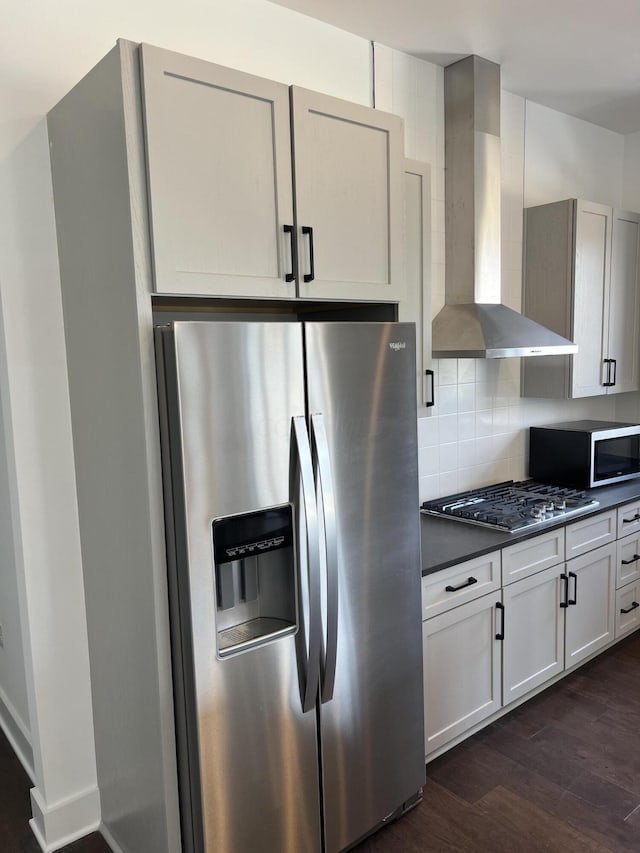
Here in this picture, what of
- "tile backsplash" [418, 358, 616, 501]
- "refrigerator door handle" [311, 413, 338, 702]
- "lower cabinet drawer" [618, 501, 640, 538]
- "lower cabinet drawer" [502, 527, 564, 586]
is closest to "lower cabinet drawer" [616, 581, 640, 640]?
"lower cabinet drawer" [618, 501, 640, 538]

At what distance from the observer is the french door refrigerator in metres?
1.66

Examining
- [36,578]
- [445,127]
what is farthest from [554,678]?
[445,127]

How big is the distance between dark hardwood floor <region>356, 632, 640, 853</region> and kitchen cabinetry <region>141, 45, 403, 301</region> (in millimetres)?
1804

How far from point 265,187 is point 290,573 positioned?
3.58 ft

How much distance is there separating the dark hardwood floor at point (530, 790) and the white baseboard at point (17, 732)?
0.04 metres

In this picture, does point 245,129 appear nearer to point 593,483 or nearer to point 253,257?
point 253,257

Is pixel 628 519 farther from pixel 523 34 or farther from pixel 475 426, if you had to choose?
pixel 523 34

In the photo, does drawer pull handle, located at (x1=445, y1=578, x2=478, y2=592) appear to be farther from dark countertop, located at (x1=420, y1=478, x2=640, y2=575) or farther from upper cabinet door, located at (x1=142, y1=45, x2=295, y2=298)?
upper cabinet door, located at (x1=142, y1=45, x2=295, y2=298)

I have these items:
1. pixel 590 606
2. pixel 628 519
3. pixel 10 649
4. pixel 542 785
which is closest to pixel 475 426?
pixel 628 519

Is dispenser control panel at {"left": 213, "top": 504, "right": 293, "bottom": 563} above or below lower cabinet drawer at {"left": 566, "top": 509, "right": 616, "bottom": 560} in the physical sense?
above

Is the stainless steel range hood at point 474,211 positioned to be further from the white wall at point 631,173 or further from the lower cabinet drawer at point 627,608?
the white wall at point 631,173

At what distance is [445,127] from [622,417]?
2320 millimetres

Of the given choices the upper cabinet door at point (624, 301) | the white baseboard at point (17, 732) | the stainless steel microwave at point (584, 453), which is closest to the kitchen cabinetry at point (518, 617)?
the stainless steel microwave at point (584, 453)

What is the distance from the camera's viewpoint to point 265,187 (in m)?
1.80
